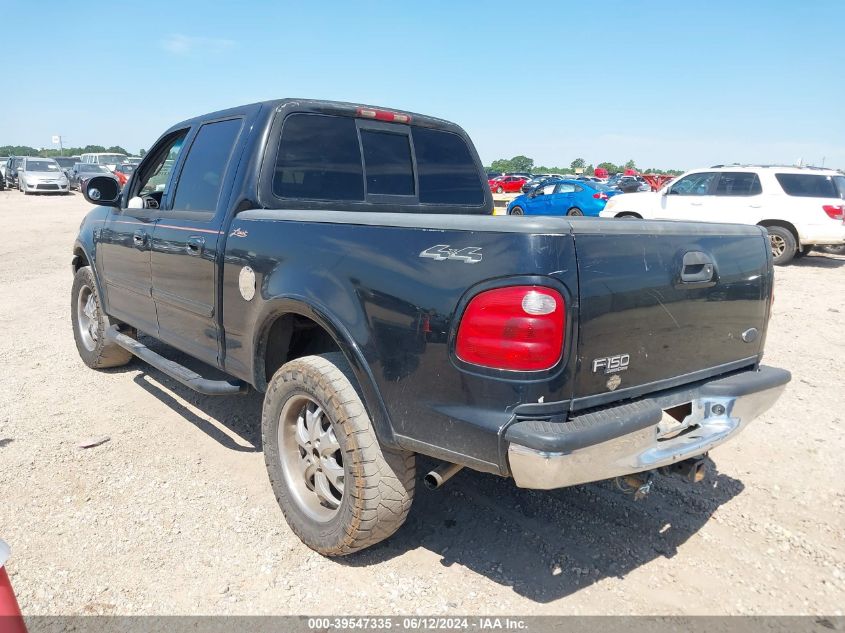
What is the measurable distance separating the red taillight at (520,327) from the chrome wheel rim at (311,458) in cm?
88

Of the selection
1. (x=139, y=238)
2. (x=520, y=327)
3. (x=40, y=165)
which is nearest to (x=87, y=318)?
(x=139, y=238)

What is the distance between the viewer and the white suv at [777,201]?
11.3m

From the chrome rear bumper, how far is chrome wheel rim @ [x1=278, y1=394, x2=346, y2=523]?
962 millimetres

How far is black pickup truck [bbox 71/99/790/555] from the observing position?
84.5 inches

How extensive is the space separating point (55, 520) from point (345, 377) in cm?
175

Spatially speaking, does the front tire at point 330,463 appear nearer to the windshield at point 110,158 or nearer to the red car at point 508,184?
the windshield at point 110,158

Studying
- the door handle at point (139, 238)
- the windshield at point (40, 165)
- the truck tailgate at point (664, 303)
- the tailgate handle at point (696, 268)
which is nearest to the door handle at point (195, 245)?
the door handle at point (139, 238)

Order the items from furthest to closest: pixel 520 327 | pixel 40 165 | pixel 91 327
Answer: pixel 40 165
pixel 91 327
pixel 520 327

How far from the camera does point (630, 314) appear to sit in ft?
7.61

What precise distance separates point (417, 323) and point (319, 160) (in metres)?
1.63

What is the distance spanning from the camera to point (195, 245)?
11.5 feet

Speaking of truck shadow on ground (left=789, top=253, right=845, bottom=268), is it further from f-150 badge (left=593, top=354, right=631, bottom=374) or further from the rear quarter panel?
the rear quarter panel

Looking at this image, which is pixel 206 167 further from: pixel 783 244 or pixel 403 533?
pixel 783 244

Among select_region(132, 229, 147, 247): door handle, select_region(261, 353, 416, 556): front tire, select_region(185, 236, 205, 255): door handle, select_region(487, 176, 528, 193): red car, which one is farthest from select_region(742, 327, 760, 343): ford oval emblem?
select_region(487, 176, 528, 193): red car
